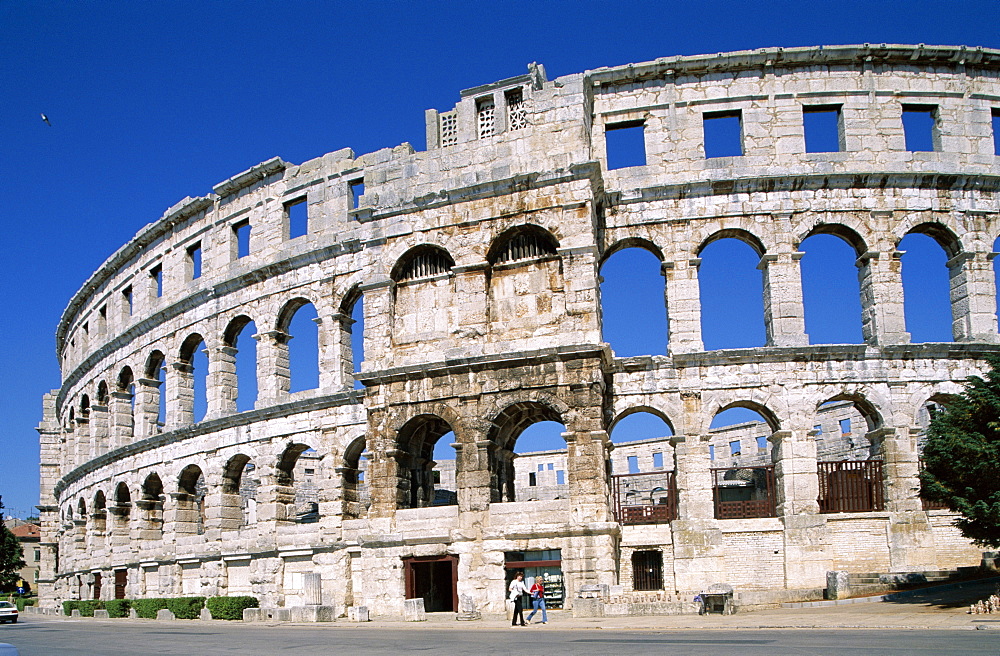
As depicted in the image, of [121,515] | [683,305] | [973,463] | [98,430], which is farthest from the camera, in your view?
[98,430]

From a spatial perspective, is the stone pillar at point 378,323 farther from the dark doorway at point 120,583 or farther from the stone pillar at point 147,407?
the dark doorway at point 120,583

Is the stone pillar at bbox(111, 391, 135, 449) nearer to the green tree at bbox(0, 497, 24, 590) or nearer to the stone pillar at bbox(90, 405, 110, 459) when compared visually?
the stone pillar at bbox(90, 405, 110, 459)

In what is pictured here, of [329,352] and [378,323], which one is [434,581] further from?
[329,352]

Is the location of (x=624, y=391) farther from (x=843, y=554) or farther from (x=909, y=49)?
(x=909, y=49)

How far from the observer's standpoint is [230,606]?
27781 mm

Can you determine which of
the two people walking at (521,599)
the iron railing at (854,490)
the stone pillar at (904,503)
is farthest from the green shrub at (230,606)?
the stone pillar at (904,503)

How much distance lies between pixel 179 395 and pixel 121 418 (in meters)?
6.43

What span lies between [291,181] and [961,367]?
71.8 feet

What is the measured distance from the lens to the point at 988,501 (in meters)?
19.3

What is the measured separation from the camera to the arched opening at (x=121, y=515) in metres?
38.3

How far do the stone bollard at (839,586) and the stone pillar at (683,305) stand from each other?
7.03m

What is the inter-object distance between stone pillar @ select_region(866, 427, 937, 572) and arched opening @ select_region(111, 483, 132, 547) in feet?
93.6

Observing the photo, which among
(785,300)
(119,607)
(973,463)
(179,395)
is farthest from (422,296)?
(119,607)

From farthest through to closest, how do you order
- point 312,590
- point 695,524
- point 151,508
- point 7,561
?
point 7,561 → point 151,508 → point 312,590 → point 695,524
